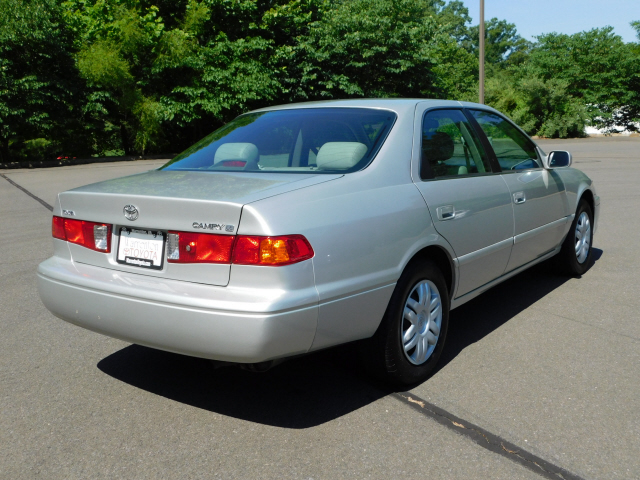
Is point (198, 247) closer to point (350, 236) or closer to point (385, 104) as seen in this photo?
point (350, 236)

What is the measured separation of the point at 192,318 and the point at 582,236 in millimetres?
4268

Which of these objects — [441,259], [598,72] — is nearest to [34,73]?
[441,259]

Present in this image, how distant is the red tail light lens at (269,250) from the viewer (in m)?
2.80

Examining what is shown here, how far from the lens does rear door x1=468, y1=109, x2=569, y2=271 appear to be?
4.63 meters

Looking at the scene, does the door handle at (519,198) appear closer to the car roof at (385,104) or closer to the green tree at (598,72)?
the car roof at (385,104)

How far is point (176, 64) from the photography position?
2831 cm

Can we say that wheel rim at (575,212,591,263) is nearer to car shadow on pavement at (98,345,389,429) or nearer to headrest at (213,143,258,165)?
car shadow on pavement at (98,345,389,429)

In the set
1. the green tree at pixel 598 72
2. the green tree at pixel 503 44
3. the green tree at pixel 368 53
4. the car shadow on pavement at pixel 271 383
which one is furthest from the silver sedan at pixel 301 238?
the green tree at pixel 503 44

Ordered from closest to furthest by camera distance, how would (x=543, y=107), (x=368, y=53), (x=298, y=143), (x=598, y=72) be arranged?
(x=298, y=143) < (x=368, y=53) < (x=543, y=107) < (x=598, y=72)

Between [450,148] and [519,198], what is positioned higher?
[450,148]

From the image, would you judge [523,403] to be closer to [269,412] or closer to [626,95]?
[269,412]

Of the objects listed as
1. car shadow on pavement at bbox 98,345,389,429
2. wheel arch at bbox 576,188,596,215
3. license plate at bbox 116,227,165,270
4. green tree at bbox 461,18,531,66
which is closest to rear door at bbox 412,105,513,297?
car shadow on pavement at bbox 98,345,389,429

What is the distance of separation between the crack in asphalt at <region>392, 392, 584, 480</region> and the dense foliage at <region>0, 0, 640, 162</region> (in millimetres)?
25756

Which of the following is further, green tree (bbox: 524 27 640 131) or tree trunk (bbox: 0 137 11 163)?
green tree (bbox: 524 27 640 131)
